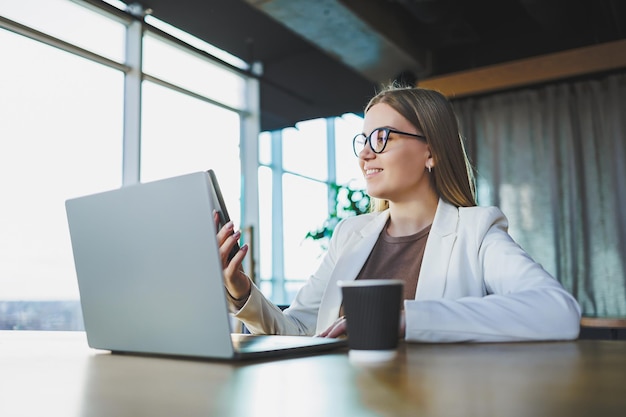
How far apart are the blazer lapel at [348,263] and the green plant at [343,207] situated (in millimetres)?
3488

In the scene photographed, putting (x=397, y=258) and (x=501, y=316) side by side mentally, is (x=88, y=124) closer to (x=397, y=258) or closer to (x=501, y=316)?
(x=397, y=258)

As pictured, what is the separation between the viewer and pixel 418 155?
162cm

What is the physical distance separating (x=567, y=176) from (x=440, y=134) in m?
3.73

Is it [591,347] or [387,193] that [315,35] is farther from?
[591,347]

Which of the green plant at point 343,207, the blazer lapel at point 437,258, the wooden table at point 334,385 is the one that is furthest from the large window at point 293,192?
the wooden table at point 334,385

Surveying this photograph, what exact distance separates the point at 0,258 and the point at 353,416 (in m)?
4.46

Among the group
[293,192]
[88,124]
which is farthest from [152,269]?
[293,192]

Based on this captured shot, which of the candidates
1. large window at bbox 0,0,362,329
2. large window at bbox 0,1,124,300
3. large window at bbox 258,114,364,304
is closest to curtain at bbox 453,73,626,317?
large window at bbox 0,0,362,329

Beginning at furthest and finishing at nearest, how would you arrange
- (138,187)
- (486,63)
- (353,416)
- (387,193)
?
(486,63), (387,193), (138,187), (353,416)

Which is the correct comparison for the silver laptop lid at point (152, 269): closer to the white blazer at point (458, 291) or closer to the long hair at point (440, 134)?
the white blazer at point (458, 291)

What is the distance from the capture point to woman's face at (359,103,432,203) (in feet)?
5.18

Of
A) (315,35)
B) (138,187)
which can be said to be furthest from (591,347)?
(315,35)

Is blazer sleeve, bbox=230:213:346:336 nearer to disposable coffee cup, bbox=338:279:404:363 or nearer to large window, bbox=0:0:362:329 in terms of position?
disposable coffee cup, bbox=338:279:404:363

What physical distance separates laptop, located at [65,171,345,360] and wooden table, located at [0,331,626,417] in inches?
1.7
